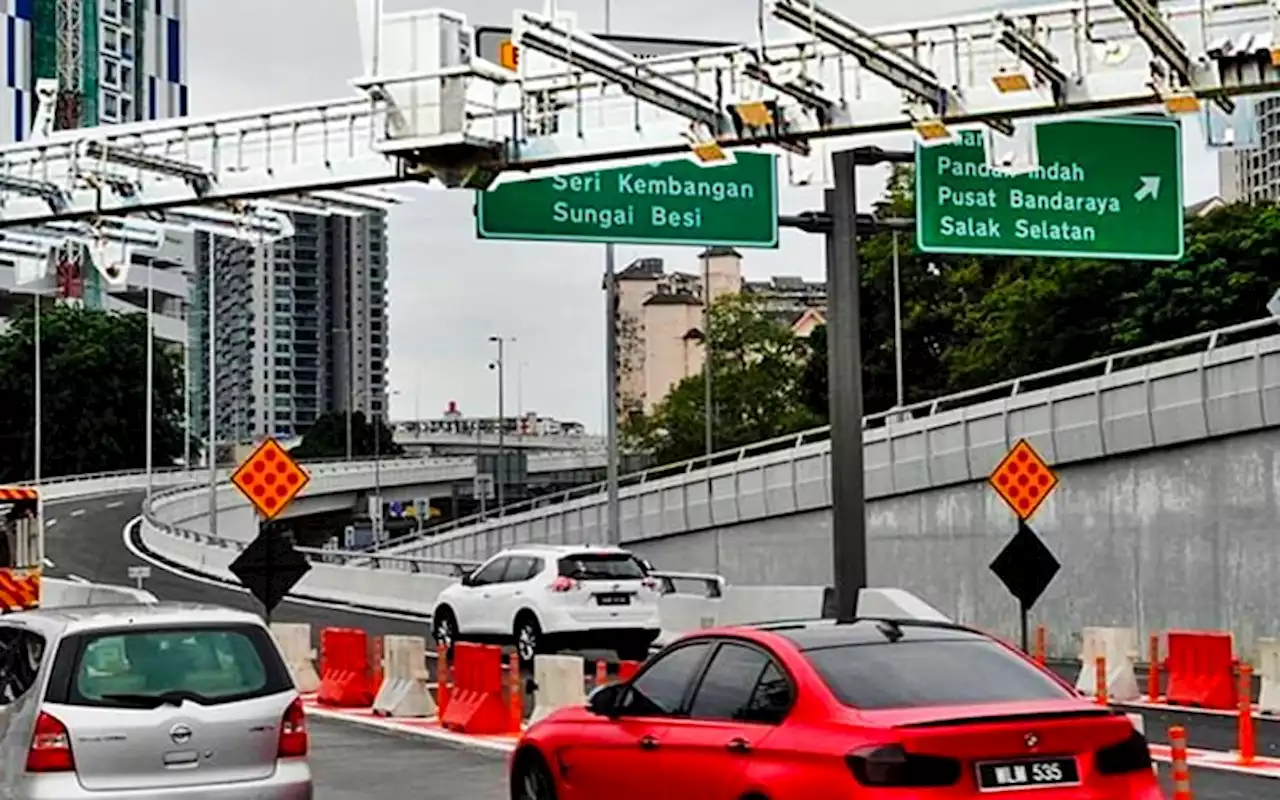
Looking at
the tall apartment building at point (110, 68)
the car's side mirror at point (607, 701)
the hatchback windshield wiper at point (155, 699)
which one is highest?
the tall apartment building at point (110, 68)

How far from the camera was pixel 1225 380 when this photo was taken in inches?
1122

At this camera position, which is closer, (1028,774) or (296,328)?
(1028,774)

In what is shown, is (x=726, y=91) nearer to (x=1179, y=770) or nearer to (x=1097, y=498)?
(x=1179, y=770)

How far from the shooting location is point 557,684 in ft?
56.5

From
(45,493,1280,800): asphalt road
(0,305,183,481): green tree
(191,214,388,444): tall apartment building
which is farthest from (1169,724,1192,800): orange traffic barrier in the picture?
(191,214,388,444): tall apartment building

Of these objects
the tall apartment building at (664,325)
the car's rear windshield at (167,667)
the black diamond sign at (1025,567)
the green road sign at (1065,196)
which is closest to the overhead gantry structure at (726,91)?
the black diamond sign at (1025,567)

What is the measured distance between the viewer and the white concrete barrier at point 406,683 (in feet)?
64.7

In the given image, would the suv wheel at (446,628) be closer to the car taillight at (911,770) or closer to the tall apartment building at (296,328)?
the car taillight at (911,770)

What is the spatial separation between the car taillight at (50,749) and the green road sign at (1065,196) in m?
13.5

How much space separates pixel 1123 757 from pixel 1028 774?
1.73ft

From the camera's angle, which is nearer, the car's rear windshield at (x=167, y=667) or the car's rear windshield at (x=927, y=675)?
the car's rear windshield at (x=927, y=675)

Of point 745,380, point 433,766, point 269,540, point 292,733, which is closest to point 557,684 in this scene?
point 433,766

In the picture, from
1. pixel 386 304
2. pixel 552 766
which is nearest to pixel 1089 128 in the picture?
pixel 552 766

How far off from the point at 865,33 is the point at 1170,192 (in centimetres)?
842
